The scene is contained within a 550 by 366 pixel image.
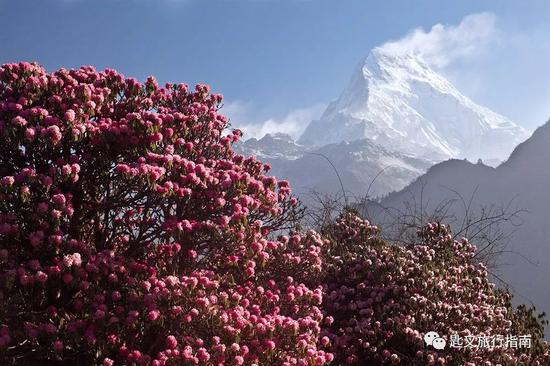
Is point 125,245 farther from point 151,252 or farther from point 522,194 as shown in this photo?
point 522,194

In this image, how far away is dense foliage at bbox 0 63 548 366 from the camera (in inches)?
245

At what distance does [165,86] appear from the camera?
948 cm

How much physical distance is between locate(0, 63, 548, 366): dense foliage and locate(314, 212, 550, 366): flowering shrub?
0.04m

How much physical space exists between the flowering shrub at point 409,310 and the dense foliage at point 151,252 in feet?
0.14

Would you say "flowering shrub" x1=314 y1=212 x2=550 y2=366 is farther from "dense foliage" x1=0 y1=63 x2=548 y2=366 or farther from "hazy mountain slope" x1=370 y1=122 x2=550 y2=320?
"hazy mountain slope" x1=370 y1=122 x2=550 y2=320

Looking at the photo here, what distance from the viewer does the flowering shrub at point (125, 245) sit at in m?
6.21

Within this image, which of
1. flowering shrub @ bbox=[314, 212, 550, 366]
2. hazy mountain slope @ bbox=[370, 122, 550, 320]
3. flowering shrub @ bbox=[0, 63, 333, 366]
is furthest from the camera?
hazy mountain slope @ bbox=[370, 122, 550, 320]

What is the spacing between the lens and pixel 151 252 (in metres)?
7.39

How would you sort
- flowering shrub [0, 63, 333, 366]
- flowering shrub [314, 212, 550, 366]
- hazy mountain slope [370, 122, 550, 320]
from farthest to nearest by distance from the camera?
hazy mountain slope [370, 122, 550, 320]
flowering shrub [314, 212, 550, 366]
flowering shrub [0, 63, 333, 366]

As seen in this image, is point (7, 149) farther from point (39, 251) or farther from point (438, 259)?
point (438, 259)

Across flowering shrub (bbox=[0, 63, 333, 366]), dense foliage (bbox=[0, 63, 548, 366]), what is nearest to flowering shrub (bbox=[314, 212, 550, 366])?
dense foliage (bbox=[0, 63, 548, 366])

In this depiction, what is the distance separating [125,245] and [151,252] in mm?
555

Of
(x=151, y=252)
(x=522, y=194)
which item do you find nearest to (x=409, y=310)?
(x=151, y=252)

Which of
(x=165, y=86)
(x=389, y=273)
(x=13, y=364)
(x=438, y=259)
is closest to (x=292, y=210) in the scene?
(x=389, y=273)
